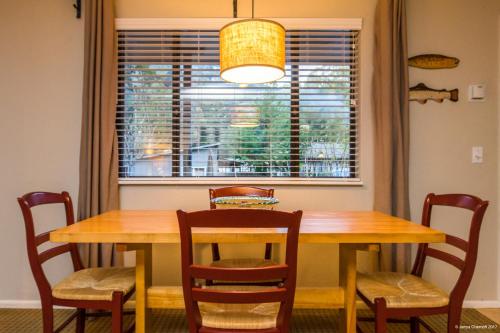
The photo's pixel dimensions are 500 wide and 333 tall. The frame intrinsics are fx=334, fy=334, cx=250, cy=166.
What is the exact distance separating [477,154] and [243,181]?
1788mm

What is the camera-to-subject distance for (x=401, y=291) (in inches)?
64.7

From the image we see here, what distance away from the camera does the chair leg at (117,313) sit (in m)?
1.56

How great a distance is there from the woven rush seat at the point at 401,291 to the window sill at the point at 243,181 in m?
0.82

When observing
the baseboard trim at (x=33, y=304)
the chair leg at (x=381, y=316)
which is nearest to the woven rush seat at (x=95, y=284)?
the baseboard trim at (x=33, y=304)

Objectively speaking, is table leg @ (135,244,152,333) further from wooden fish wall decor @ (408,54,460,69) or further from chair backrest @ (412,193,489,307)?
wooden fish wall decor @ (408,54,460,69)

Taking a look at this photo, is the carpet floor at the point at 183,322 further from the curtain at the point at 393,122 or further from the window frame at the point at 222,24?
the window frame at the point at 222,24

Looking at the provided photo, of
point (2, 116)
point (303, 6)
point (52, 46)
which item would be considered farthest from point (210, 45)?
point (2, 116)

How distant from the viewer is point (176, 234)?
1.43m

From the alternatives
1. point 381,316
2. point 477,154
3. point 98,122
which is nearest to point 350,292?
point 381,316

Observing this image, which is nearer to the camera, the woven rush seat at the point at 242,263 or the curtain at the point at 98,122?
the woven rush seat at the point at 242,263

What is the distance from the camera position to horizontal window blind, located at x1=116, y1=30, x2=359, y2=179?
2.58 meters

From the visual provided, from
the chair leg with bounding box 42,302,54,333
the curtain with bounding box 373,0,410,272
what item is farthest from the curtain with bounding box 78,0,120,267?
the curtain with bounding box 373,0,410,272

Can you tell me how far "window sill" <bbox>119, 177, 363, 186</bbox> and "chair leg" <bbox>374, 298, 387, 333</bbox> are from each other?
1.12 metres

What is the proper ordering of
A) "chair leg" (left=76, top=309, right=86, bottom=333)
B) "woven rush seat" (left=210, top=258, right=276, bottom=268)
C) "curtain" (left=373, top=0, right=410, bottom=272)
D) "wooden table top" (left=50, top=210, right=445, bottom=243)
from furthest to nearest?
"curtain" (left=373, top=0, right=410, bottom=272) < "woven rush seat" (left=210, top=258, right=276, bottom=268) < "chair leg" (left=76, top=309, right=86, bottom=333) < "wooden table top" (left=50, top=210, right=445, bottom=243)
